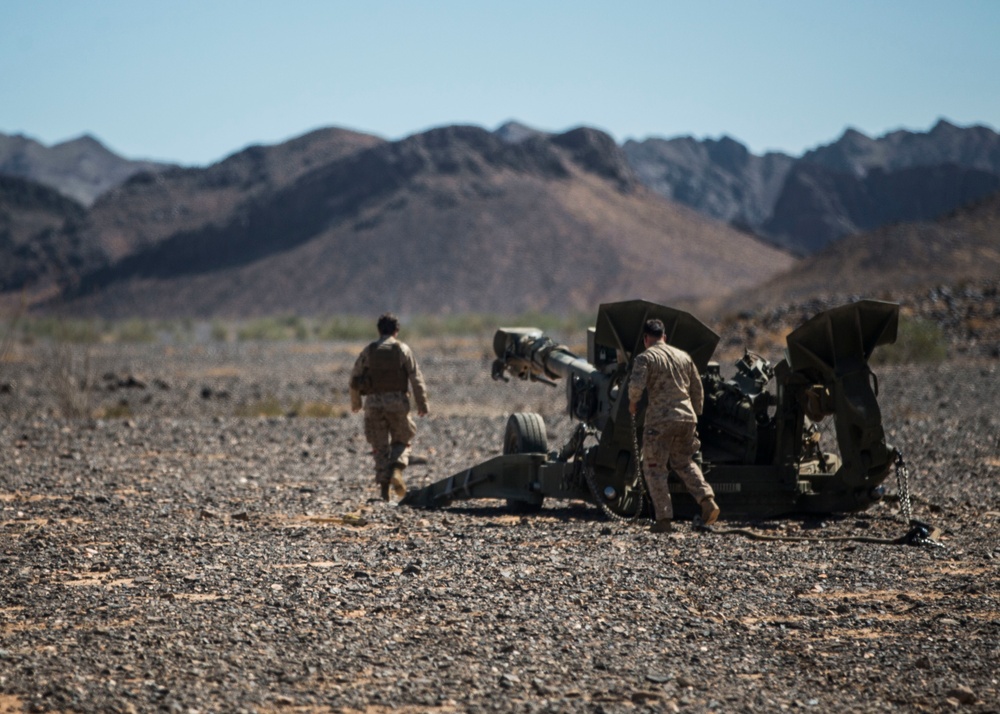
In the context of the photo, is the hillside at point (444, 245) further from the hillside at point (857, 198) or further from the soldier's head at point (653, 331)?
the soldier's head at point (653, 331)

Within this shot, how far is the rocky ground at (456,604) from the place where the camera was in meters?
5.64

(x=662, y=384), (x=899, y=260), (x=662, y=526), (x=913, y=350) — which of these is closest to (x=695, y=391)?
(x=662, y=384)

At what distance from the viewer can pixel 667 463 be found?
372 inches

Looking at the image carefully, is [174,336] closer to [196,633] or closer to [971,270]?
[971,270]

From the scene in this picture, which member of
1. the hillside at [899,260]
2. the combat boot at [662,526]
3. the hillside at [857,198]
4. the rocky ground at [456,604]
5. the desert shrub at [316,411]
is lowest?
the rocky ground at [456,604]

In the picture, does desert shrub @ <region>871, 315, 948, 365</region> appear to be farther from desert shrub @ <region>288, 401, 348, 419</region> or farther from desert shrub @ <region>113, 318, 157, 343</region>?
desert shrub @ <region>113, 318, 157, 343</region>

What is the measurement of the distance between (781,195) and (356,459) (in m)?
147

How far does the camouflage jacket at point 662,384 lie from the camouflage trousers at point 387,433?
3.20m

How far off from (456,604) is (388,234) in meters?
97.9

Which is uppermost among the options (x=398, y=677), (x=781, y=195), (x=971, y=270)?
(x=781, y=195)

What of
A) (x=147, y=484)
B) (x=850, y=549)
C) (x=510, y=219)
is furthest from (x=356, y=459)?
(x=510, y=219)

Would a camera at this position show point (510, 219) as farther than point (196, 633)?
Yes

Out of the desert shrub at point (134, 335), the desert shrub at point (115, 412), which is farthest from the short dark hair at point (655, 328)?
the desert shrub at point (134, 335)

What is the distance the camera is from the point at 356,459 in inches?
637
